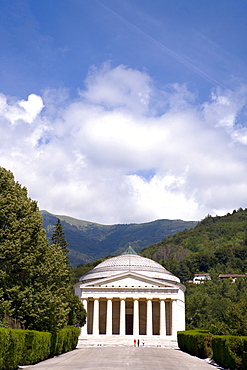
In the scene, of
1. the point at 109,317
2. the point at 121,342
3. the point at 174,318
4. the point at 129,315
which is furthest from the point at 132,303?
the point at 121,342

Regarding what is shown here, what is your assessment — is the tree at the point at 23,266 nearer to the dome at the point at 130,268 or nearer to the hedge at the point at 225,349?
the hedge at the point at 225,349

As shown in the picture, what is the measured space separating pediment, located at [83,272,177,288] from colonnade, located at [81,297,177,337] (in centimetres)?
235

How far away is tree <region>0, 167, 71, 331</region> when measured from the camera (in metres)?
32.2

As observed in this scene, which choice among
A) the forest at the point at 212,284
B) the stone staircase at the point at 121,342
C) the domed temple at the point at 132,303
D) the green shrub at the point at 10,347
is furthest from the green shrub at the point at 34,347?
the domed temple at the point at 132,303

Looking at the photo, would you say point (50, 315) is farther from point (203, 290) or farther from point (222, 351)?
point (203, 290)

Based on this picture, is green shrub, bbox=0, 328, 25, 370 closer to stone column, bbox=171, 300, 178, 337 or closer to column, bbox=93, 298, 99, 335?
column, bbox=93, 298, 99, 335

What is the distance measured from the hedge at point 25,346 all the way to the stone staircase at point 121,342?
2388cm

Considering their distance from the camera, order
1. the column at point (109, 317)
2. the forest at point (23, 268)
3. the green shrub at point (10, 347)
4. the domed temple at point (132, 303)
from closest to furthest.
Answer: the green shrub at point (10, 347)
the forest at point (23, 268)
the column at point (109, 317)
the domed temple at point (132, 303)

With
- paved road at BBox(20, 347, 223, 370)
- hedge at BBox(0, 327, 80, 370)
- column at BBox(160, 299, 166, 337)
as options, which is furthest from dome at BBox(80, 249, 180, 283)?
paved road at BBox(20, 347, 223, 370)

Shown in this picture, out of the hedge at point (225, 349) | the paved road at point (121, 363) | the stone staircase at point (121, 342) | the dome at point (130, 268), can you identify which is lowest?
the stone staircase at point (121, 342)

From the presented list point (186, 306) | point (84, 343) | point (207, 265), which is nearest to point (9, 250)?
point (84, 343)

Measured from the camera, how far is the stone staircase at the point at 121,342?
63.2 meters

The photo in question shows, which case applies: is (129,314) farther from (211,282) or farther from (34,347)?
(211,282)

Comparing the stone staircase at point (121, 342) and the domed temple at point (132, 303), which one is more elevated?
the domed temple at point (132, 303)
